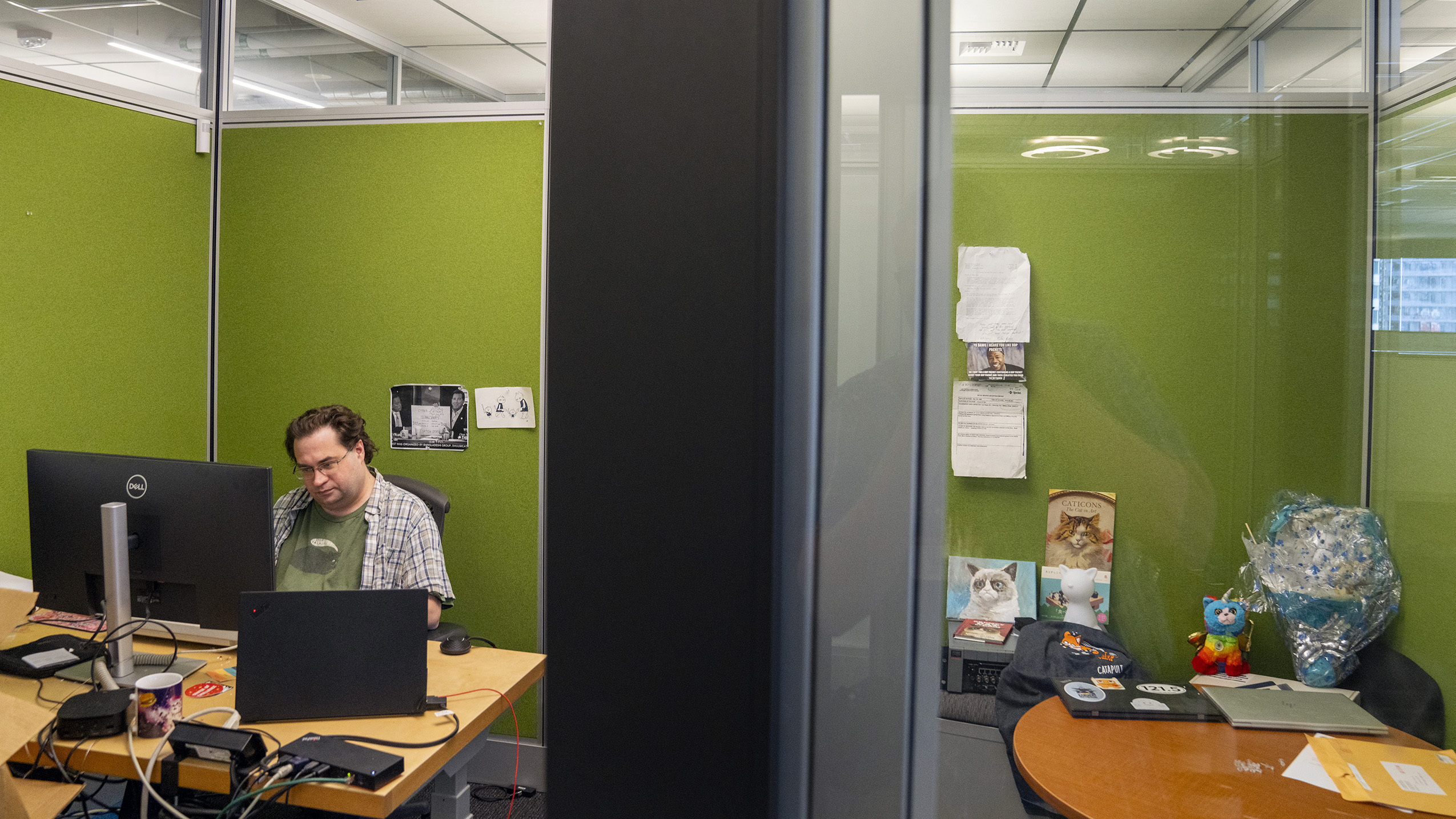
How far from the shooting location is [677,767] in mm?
312

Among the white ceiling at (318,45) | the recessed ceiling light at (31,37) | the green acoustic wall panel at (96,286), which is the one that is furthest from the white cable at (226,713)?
the recessed ceiling light at (31,37)

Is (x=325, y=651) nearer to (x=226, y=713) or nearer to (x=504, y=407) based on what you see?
(x=226, y=713)

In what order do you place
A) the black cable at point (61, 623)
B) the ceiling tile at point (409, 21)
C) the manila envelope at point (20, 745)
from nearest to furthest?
1. the manila envelope at point (20, 745)
2. the black cable at point (61, 623)
3. the ceiling tile at point (409, 21)

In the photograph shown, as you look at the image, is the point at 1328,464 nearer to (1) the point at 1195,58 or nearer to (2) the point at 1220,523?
(2) the point at 1220,523

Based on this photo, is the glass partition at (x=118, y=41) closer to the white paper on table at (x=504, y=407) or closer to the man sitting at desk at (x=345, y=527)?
the man sitting at desk at (x=345, y=527)

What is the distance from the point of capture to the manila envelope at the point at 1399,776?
25 cm

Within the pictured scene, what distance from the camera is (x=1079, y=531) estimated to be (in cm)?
31

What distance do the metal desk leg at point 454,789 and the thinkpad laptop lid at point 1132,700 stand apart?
4.64 feet

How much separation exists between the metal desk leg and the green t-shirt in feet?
2.04

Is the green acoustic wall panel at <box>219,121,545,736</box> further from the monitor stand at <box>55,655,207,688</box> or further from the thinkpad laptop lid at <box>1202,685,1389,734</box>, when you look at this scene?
the thinkpad laptop lid at <box>1202,685,1389,734</box>

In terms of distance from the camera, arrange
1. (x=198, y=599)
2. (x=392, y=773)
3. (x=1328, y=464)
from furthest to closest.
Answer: (x=198, y=599) < (x=392, y=773) < (x=1328, y=464)

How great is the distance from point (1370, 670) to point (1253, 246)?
0.16 m

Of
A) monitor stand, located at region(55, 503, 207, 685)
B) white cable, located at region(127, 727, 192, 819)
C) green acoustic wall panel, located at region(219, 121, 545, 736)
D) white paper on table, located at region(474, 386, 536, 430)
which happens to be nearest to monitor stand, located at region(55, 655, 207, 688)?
monitor stand, located at region(55, 503, 207, 685)

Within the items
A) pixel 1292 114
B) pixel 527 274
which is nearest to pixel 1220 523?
pixel 1292 114
